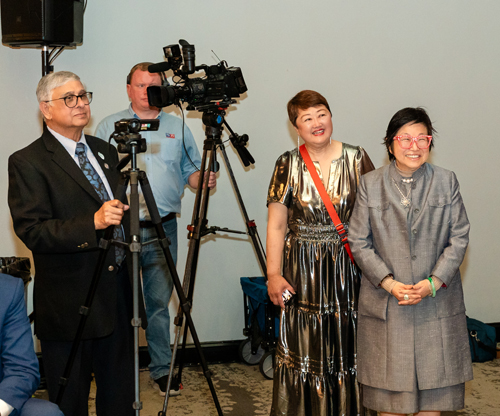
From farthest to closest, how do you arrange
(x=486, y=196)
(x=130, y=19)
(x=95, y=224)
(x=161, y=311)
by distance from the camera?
(x=486, y=196) → (x=130, y=19) → (x=161, y=311) → (x=95, y=224)

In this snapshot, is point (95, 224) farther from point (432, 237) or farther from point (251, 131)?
point (251, 131)

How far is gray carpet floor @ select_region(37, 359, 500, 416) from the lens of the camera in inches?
129

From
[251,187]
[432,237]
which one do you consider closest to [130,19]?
[251,187]

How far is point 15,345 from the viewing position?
1.92 meters

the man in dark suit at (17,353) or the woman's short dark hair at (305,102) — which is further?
the woman's short dark hair at (305,102)

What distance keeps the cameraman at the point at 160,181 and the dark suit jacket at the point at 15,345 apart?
59.4 inches

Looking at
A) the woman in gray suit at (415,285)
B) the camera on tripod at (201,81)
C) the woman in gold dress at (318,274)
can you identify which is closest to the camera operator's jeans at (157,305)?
the camera on tripod at (201,81)

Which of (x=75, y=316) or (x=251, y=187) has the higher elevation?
(x=251, y=187)

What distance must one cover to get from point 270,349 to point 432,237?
5.87 ft

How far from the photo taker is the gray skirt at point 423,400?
2326mm

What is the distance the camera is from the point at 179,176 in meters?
Answer: 3.61

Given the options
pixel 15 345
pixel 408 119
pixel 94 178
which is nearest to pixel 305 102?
pixel 408 119

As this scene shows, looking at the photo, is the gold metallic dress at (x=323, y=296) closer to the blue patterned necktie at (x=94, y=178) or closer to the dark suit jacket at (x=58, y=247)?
the blue patterned necktie at (x=94, y=178)

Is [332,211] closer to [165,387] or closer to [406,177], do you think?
[406,177]
